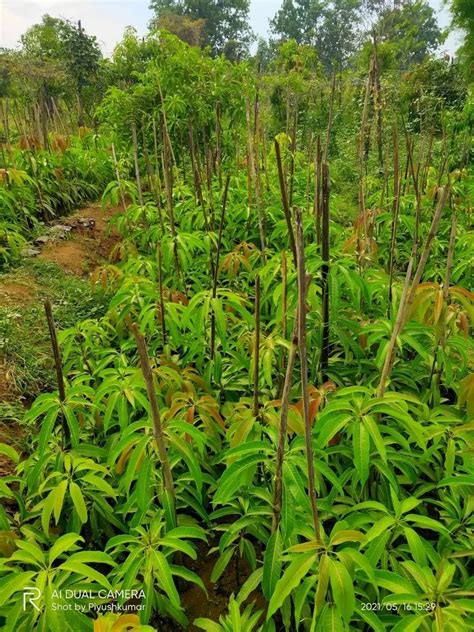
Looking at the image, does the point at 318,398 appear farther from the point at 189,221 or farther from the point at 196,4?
the point at 196,4

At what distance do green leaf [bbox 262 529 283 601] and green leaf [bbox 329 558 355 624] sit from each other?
0.19 m

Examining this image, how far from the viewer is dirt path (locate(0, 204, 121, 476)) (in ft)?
7.05

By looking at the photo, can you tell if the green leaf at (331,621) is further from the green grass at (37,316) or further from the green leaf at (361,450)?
the green grass at (37,316)

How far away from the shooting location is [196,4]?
33219 millimetres

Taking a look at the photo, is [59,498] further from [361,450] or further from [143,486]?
[361,450]

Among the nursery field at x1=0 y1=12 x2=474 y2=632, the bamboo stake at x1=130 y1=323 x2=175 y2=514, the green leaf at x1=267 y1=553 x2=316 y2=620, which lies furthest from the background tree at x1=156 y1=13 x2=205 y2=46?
the green leaf at x1=267 y1=553 x2=316 y2=620

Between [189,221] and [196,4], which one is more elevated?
[196,4]

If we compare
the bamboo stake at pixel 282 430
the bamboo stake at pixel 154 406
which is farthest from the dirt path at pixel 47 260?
the bamboo stake at pixel 282 430

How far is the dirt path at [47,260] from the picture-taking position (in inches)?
84.6

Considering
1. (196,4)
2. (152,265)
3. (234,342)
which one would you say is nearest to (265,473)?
(234,342)

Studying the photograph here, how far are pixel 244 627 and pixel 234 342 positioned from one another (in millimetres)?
1146

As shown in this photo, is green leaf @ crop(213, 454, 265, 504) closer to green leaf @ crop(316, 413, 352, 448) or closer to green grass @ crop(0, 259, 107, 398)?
green leaf @ crop(316, 413, 352, 448)

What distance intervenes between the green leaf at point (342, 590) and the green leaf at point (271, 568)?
0.61 ft

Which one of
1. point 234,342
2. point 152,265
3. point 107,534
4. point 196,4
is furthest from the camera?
point 196,4
